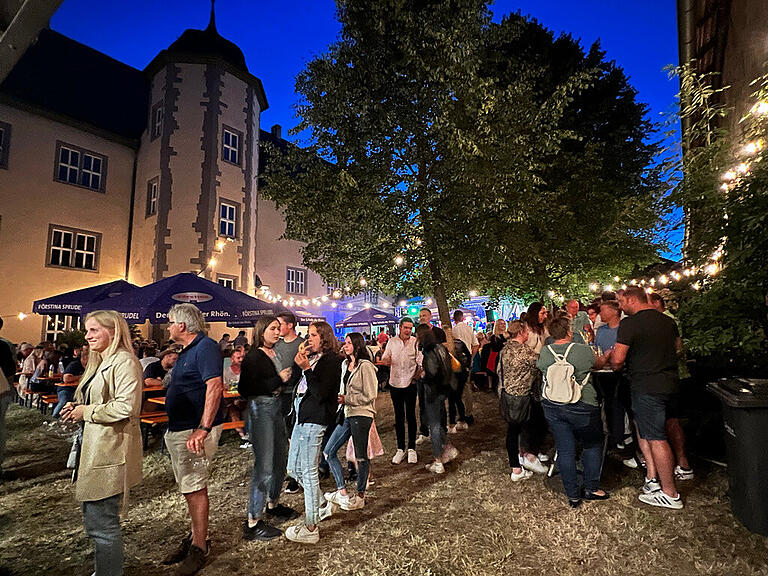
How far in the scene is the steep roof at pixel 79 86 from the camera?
15.4 metres

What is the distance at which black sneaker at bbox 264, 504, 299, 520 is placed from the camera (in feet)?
14.0

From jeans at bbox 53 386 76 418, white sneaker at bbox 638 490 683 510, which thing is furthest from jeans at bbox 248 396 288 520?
jeans at bbox 53 386 76 418

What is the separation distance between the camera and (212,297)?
9383mm

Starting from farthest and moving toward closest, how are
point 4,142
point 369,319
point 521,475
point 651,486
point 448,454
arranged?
1. point 369,319
2. point 4,142
3. point 448,454
4. point 521,475
5. point 651,486

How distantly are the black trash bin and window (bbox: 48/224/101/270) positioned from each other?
1895 centimetres

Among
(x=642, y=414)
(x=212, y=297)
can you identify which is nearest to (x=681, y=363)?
(x=642, y=414)

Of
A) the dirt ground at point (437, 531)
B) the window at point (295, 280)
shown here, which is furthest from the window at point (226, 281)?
the dirt ground at point (437, 531)

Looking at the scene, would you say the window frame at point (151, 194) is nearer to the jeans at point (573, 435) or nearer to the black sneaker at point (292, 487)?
the black sneaker at point (292, 487)

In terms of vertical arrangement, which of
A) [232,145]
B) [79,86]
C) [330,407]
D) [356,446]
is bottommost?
[356,446]

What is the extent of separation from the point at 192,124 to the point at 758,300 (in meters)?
18.0

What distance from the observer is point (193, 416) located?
10.9 ft

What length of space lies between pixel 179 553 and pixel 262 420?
4.04 feet

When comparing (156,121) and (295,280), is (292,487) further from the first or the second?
(295,280)

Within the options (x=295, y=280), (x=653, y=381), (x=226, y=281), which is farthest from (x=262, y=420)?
(x=295, y=280)
